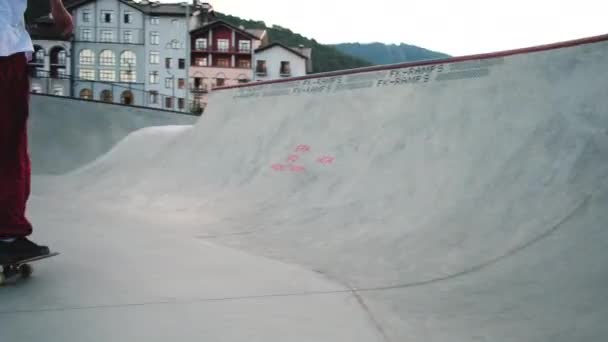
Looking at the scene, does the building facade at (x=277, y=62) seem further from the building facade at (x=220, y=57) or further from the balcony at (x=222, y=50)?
the balcony at (x=222, y=50)

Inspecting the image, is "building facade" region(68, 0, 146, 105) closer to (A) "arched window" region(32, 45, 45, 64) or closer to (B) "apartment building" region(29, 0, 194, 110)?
(B) "apartment building" region(29, 0, 194, 110)

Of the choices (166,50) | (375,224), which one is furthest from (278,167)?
(166,50)

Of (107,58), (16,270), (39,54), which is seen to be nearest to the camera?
(16,270)

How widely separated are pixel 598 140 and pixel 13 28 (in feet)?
16.4

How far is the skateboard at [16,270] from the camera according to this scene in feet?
10.5

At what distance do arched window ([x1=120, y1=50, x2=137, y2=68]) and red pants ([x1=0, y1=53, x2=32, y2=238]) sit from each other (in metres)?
61.0

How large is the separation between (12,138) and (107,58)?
205 feet

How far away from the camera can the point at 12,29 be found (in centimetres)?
306

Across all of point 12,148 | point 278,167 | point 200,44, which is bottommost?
point 278,167

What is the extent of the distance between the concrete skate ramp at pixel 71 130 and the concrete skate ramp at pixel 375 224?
497 cm

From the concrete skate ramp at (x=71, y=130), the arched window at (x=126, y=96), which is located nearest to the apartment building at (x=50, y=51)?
the arched window at (x=126, y=96)

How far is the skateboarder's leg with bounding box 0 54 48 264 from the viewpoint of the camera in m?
3.09

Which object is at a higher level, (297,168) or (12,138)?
(12,138)

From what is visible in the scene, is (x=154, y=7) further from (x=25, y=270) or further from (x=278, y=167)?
(x=25, y=270)
